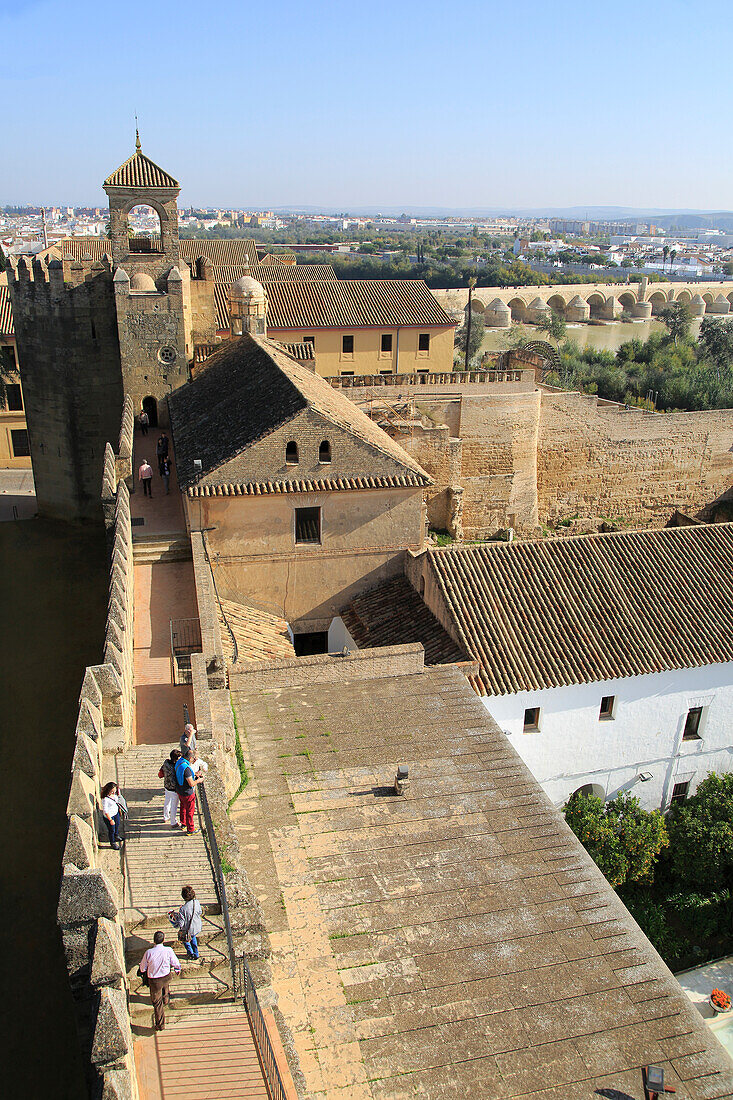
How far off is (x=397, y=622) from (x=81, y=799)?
9.47m

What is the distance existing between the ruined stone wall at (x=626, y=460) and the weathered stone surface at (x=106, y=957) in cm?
2564

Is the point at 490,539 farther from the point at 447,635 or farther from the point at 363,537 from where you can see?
the point at 447,635

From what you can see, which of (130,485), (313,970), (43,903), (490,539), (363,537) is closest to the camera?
(313,970)

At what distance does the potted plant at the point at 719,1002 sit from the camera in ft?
41.7

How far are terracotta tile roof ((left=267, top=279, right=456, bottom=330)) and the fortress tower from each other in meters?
10.2

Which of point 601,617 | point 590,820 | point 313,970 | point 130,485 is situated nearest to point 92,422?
point 130,485

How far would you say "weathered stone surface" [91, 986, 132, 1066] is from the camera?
5.46m

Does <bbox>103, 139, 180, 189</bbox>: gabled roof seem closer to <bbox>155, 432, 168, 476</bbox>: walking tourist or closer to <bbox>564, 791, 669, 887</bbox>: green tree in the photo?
<bbox>155, 432, 168, 476</bbox>: walking tourist

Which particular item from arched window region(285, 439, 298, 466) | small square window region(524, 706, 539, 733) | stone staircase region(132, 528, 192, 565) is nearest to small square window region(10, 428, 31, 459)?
stone staircase region(132, 528, 192, 565)

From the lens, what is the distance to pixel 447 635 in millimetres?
15352

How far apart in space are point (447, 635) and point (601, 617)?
110 inches

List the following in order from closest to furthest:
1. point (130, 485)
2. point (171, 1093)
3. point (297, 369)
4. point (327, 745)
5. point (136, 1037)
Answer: point (171, 1093)
point (136, 1037)
point (327, 745)
point (130, 485)
point (297, 369)

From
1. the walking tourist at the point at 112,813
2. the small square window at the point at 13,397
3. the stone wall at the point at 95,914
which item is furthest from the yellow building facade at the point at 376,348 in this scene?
the walking tourist at the point at 112,813

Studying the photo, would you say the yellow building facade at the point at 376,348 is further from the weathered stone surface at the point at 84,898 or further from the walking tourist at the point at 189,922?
the weathered stone surface at the point at 84,898
